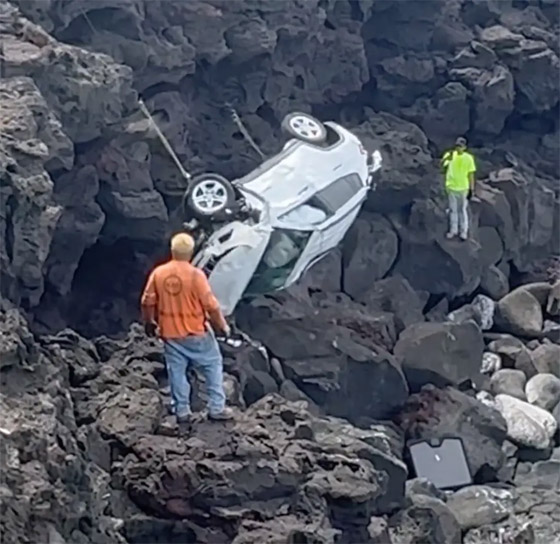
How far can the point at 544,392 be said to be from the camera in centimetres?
1611

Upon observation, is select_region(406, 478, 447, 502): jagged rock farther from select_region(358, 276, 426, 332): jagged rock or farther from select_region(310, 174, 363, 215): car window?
select_region(358, 276, 426, 332): jagged rock

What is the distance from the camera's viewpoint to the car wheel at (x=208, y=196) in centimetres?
1335

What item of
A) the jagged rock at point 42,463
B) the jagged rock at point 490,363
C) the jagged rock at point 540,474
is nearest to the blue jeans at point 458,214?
the jagged rock at point 490,363

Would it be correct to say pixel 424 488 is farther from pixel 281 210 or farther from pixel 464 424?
pixel 281 210

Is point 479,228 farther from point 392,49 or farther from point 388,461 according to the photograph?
point 388,461

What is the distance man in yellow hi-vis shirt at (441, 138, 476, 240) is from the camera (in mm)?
18266

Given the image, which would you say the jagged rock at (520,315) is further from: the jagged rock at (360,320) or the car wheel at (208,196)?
the car wheel at (208,196)

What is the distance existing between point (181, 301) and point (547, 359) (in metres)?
9.22

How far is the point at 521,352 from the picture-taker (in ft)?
56.7

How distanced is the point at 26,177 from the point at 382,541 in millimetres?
4045

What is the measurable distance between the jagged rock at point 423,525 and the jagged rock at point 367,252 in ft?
20.8

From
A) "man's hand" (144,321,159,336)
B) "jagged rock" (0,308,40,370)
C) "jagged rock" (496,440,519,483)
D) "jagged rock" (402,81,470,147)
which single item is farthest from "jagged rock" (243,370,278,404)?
"jagged rock" (402,81,470,147)

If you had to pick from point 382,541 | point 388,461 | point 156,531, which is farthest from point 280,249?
point 156,531

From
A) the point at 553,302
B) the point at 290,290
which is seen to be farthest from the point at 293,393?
the point at 553,302
